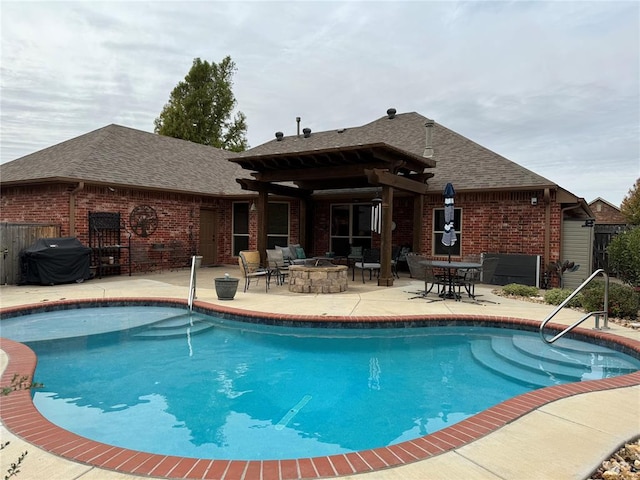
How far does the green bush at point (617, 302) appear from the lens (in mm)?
6777

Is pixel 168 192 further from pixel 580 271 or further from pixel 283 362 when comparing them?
pixel 580 271

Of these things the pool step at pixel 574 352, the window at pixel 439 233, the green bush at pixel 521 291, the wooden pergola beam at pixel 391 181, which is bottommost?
the pool step at pixel 574 352

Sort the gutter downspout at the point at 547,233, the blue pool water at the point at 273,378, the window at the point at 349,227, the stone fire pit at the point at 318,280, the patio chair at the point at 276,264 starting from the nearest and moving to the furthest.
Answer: the blue pool water at the point at 273,378
the stone fire pit at the point at 318,280
the patio chair at the point at 276,264
the gutter downspout at the point at 547,233
the window at the point at 349,227

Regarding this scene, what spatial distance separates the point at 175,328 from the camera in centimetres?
673

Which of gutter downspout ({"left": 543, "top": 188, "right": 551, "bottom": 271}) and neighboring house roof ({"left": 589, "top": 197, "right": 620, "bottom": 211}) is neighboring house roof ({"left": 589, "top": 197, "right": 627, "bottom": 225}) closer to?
neighboring house roof ({"left": 589, "top": 197, "right": 620, "bottom": 211})

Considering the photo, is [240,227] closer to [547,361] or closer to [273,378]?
[273,378]

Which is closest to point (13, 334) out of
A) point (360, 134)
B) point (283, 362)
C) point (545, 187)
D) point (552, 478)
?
point (283, 362)

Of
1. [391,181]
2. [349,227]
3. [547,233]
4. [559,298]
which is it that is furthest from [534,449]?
[349,227]

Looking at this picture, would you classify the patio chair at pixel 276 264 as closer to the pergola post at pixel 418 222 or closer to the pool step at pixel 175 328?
the pool step at pixel 175 328

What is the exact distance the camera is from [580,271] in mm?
10180

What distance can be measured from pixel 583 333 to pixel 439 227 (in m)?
6.60

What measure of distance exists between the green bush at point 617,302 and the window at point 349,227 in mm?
7721

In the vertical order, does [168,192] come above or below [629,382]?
above

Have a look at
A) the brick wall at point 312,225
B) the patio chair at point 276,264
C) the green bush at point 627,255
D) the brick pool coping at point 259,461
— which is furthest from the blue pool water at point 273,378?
the brick wall at point 312,225
